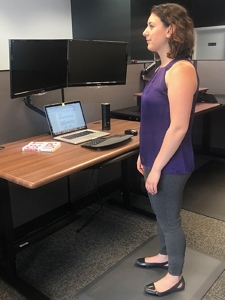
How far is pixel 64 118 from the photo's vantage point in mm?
2193

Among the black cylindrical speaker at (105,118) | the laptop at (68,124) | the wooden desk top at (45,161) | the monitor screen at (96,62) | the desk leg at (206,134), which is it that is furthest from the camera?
the desk leg at (206,134)

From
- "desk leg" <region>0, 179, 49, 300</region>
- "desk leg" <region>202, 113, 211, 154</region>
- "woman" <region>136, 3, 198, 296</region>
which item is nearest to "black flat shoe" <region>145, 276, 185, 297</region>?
"woman" <region>136, 3, 198, 296</region>

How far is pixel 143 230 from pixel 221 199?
2.84ft

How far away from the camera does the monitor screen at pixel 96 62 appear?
7.17ft

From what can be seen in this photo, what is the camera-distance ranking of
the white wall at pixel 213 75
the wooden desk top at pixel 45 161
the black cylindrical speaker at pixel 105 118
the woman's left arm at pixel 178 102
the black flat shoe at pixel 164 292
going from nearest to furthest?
the woman's left arm at pixel 178 102 → the wooden desk top at pixel 45 161 → the black flat shoe at pixel 164 292 → the black cylindrical speaker at pixel 105 118 → the white wall at pixel 213 75

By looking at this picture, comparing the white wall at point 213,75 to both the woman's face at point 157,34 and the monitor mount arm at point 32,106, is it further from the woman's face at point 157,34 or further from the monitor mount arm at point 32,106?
the woman's face at point 157,34

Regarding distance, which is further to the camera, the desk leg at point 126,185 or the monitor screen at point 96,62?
the desk leg at point 126,185

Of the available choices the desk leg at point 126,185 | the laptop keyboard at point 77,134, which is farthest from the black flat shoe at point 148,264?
the laptop keyboard at point 77,134

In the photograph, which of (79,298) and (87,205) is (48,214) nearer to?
(87,205)

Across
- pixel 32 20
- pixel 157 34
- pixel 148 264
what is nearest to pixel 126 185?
pixel 148 264

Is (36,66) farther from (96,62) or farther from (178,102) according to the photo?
(178,102)

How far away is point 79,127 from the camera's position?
2283mm

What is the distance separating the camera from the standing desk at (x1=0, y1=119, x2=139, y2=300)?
150cm

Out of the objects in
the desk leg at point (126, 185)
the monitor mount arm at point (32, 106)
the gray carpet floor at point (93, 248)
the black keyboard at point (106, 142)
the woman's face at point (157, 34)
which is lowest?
the gray carpet floor at point (93, 248)
